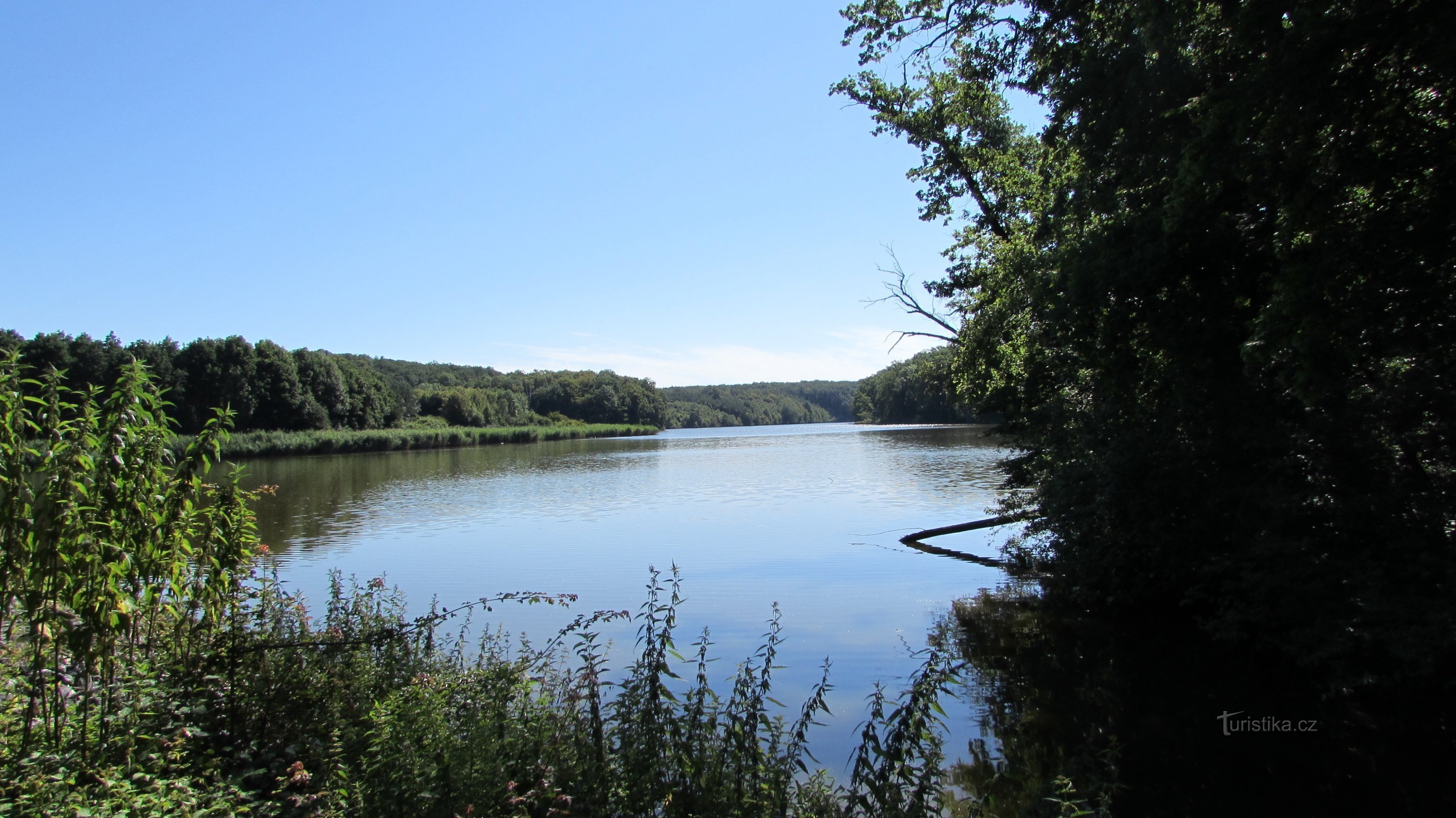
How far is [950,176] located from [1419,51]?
1112 cm

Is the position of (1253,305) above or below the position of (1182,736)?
above

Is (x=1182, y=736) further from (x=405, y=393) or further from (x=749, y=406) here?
(x=749, y=406)

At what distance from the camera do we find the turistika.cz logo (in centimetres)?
634

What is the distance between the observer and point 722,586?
12516mm

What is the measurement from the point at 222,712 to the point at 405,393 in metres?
111

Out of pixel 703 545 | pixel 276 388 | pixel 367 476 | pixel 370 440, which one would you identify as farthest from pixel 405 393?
pixel 703 545

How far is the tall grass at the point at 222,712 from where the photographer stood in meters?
3.59

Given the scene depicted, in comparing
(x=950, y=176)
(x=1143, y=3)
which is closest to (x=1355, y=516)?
(x=1143, y=3)

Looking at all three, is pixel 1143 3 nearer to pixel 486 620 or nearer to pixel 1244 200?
pixel 1244 200

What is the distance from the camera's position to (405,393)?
108m

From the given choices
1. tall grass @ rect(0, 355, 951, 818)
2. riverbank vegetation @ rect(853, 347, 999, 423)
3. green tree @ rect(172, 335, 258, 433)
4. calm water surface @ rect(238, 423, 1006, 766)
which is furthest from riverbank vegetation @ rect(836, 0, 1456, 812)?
green tree @ rect(172, 335, 258, 433)

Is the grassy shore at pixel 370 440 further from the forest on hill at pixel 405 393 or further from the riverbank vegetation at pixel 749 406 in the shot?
the riverbank vegetation at pixel 749 406

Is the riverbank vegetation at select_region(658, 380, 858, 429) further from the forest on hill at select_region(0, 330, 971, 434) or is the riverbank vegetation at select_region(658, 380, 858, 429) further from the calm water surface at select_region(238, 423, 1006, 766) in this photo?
the calm water surface at select_region(238, 423, 1006, 766)

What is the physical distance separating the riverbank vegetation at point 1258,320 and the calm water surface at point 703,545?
2953 mm
